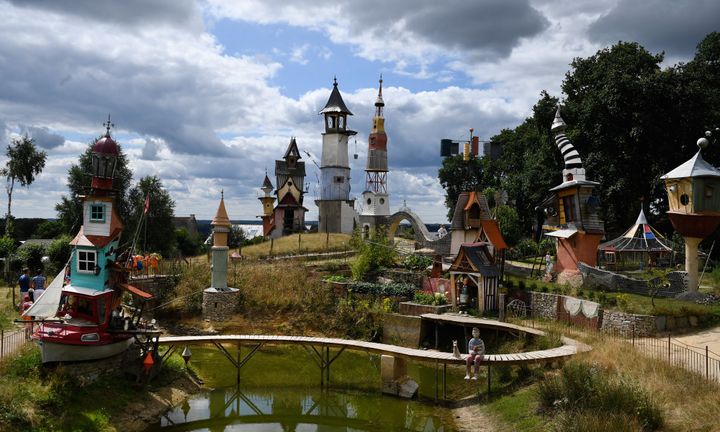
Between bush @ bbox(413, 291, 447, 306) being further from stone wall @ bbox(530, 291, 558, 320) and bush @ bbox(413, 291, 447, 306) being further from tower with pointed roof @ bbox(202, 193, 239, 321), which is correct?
tower with pointed roof @ bbox(202, 193, 239, 321)

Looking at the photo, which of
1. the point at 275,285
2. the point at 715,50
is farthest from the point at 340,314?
the point at 715,50

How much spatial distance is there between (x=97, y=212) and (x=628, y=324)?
1867 centimetres

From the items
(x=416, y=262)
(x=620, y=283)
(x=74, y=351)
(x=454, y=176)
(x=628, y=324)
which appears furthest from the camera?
(x=454, y=176)

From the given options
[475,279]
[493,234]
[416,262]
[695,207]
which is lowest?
[475,279]

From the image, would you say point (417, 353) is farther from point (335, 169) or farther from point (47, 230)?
point (47, 230)

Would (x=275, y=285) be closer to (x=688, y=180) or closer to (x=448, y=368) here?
(x=448, y=368)

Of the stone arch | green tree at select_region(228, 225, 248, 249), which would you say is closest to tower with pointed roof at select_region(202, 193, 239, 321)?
the stone arch

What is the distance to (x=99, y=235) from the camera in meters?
18.7

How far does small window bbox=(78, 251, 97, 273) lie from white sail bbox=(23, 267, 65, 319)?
83 cm

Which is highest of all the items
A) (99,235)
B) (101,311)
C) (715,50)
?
(715,50)

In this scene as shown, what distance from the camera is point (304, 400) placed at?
65.7 feet

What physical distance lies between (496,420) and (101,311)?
1232cm

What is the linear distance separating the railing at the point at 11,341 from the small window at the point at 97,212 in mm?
4146

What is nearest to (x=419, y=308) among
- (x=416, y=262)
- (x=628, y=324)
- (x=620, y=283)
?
(x=416, y=262)
